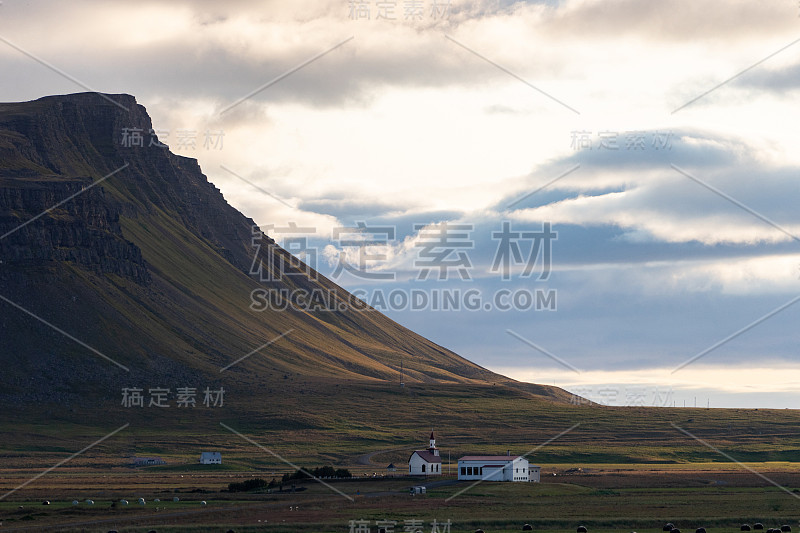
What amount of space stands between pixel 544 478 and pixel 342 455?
5686 centimetres

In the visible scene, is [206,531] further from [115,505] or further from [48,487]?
[48,487]

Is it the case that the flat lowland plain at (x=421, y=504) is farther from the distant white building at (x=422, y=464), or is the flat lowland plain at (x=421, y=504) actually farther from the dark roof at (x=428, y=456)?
the dark roof at (x=428, y=456)

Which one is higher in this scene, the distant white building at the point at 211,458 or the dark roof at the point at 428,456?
the dark roof at the point at 428,456

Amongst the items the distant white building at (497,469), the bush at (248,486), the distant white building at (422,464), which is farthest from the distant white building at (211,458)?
the distant white building at (497,469)

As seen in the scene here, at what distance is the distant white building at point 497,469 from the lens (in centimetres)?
12156

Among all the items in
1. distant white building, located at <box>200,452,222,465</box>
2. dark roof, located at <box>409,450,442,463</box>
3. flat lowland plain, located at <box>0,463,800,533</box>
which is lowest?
flat lowland plain, located at <box>0,463,800,533</box>

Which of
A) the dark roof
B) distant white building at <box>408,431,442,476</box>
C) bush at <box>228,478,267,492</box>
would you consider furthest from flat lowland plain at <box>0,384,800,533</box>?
the dark roof

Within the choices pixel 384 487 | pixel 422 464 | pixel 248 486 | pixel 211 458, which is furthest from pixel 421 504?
pixel 211 458

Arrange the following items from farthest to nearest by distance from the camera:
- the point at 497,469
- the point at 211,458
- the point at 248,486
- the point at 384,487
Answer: the point at 211,458 < the point at 497,469 < the point at 248,486 < the point at 384,487

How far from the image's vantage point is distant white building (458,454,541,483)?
12156 cm

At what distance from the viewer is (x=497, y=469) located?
12225 centimetres

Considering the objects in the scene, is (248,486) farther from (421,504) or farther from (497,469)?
(497,469)

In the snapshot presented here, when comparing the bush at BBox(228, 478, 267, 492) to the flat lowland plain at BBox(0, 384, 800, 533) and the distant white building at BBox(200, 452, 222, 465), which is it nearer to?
the flat lowland plain at BBox(0, 384, 800, 533)

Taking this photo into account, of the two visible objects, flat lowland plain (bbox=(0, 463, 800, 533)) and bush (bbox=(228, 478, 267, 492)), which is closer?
flat lowland plain (bbox=(0, 463, 800, 533))
